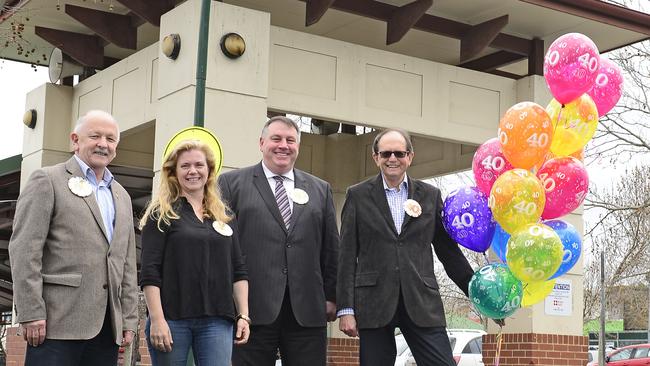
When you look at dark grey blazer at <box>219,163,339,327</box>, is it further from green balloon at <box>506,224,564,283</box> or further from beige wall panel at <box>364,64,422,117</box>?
beige wall panel at <box>364,64,422,117</box>

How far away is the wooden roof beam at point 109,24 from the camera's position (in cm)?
1395

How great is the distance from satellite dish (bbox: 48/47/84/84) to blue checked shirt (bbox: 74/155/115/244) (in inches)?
409

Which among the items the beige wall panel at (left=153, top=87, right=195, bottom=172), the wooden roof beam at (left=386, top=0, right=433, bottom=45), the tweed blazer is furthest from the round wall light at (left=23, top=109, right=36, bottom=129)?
the tweed blazer

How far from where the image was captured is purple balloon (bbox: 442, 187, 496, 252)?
693 cm

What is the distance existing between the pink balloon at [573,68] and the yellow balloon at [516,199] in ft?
2.86

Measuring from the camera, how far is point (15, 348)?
1567cm

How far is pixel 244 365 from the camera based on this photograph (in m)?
6.17

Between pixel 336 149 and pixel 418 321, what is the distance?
1189 centimetres

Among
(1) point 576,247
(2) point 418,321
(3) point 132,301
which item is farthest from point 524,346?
(3) point 132,301

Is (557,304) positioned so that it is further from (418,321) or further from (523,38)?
(418,321)

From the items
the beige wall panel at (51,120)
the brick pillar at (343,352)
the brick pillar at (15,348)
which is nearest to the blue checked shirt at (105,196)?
the beige wall panel at (51,120)

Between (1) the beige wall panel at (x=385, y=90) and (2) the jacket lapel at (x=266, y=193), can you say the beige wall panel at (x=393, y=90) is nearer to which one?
(1) the beige wall panel at (x=385, y=90)

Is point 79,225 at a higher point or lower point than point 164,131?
lower

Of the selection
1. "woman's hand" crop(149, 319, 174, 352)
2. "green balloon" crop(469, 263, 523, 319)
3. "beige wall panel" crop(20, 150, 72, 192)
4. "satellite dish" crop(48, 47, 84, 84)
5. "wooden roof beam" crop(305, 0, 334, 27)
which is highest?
"wooden roof beam" crop(305, 0, 334, 27)
